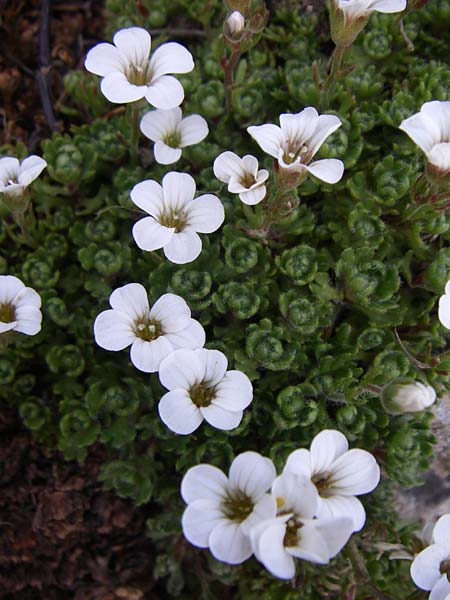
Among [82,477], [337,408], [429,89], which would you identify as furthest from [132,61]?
[82,477]

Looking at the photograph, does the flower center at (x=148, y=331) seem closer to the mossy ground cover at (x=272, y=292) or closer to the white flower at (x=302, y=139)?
the mossy ground cover at (x=272, y=292)

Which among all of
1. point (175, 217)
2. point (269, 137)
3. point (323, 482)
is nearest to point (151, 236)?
point (175, 217)

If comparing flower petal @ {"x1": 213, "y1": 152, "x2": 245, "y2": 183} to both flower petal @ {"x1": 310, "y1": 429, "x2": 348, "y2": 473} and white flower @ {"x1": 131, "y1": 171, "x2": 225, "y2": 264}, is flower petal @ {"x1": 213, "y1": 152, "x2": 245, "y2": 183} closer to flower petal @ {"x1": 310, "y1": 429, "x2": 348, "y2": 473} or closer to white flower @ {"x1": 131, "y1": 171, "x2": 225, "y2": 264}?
white flower @ {"x1": 131, "y1": 171, "x2": 225, "y2": 264}

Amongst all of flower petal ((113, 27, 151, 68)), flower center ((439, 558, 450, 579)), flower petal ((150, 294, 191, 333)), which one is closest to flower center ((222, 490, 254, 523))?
flower petal ((150, 294, 191, 333))

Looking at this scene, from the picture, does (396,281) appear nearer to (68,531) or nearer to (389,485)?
(389,485)

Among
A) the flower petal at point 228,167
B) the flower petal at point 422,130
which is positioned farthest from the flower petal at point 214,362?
the flower petal at point 422,130

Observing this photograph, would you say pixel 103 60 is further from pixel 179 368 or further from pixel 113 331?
pixel 179 368
